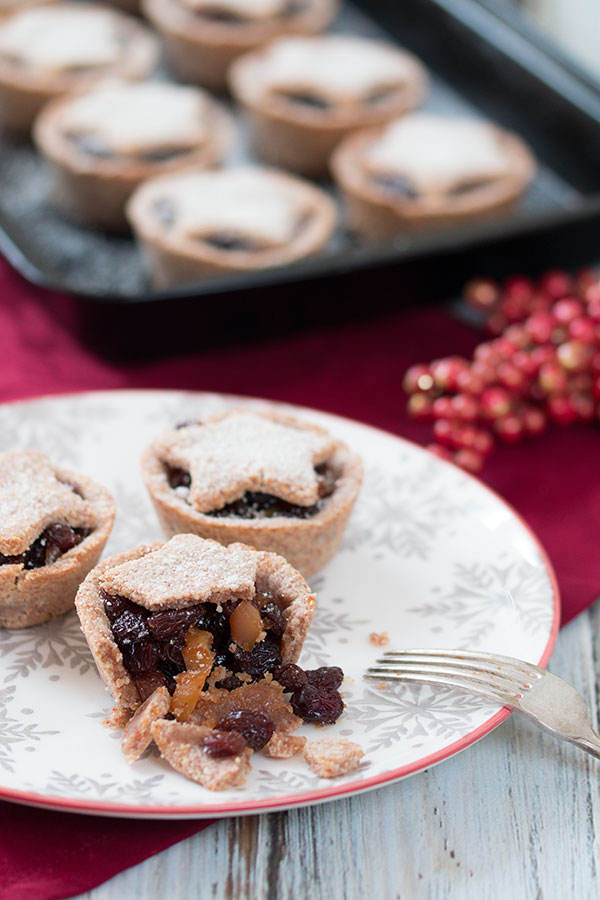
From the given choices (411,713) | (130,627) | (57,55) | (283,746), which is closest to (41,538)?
(130,627)

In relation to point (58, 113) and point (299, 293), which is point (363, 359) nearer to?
point (299, 293)

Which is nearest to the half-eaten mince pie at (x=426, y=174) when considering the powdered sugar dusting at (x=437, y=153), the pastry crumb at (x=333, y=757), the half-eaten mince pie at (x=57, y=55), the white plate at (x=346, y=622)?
the powdered sugar dusting at (x=437, y=153)

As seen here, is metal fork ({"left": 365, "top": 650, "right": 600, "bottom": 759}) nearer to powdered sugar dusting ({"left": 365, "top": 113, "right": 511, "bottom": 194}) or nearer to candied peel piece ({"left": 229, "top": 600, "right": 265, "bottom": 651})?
candied peel piece ({"left": 229, "top": 600, "right": 265, "bottom": 651})

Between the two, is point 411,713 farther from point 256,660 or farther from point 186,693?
point 186,693

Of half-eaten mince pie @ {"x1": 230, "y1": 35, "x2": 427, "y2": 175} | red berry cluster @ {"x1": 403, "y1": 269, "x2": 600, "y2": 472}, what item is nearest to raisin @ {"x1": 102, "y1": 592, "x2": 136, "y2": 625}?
red berry cluster @ {"x1": 403, "y1": 269, "x2": 600, "y2": 472}

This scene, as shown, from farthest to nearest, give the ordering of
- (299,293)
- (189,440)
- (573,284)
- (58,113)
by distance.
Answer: (58,113) → (573,284) → (299,293) → (189,440)

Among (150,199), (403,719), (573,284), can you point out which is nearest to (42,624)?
(403,719)

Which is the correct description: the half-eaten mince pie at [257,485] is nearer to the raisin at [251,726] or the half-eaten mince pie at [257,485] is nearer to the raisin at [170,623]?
the raisin at [170,623]
